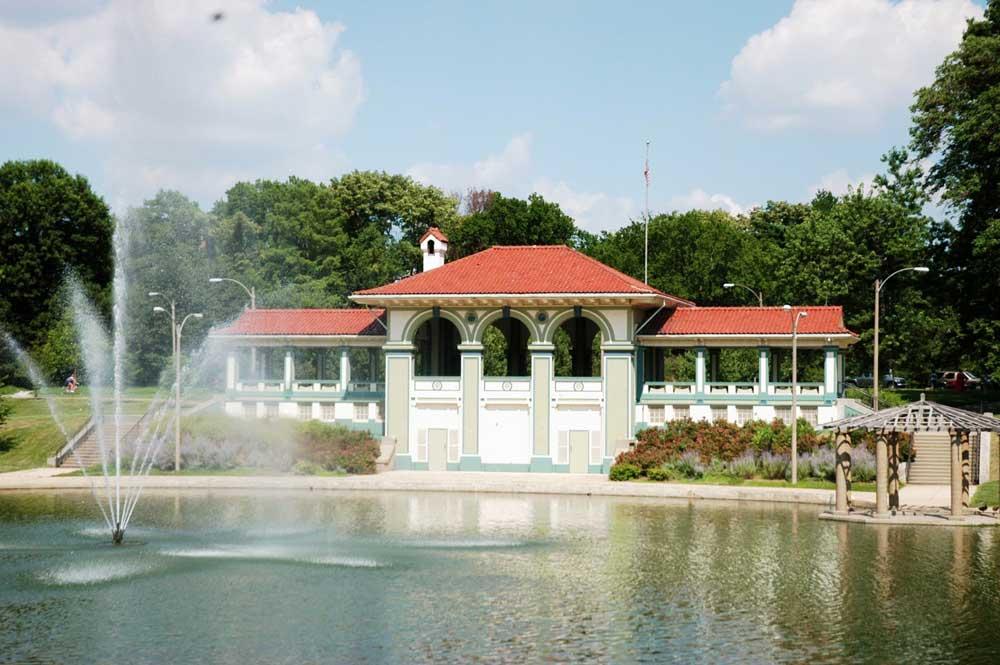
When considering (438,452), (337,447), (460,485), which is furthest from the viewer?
(438,452)

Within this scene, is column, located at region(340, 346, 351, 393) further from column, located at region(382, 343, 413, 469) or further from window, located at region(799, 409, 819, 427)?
window, located at region(799, 409, 819, 427)

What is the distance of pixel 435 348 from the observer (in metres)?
64.4

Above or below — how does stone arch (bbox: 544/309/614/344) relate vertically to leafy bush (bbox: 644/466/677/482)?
above

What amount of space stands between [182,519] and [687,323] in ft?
94.3

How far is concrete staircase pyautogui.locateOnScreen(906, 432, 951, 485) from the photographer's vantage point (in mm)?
52438

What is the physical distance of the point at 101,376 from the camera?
94812mm

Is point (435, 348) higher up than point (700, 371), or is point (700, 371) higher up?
point (435, 348)

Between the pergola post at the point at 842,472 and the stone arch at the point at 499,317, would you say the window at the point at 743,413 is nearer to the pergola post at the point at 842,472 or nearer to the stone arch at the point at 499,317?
the stone arch at the point at 499,317

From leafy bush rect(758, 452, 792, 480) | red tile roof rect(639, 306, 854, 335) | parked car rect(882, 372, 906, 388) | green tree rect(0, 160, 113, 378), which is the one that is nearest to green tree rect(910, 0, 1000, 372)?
red tile roof rect(639, 306, 854, 335)

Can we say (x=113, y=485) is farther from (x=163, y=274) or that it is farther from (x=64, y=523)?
(x=163, y=274)

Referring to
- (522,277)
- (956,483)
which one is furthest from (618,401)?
(956,483)

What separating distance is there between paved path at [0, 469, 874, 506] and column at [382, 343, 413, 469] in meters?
5.14

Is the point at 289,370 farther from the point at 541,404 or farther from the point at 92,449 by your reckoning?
the point at 541,404

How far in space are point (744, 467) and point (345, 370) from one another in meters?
21.3
